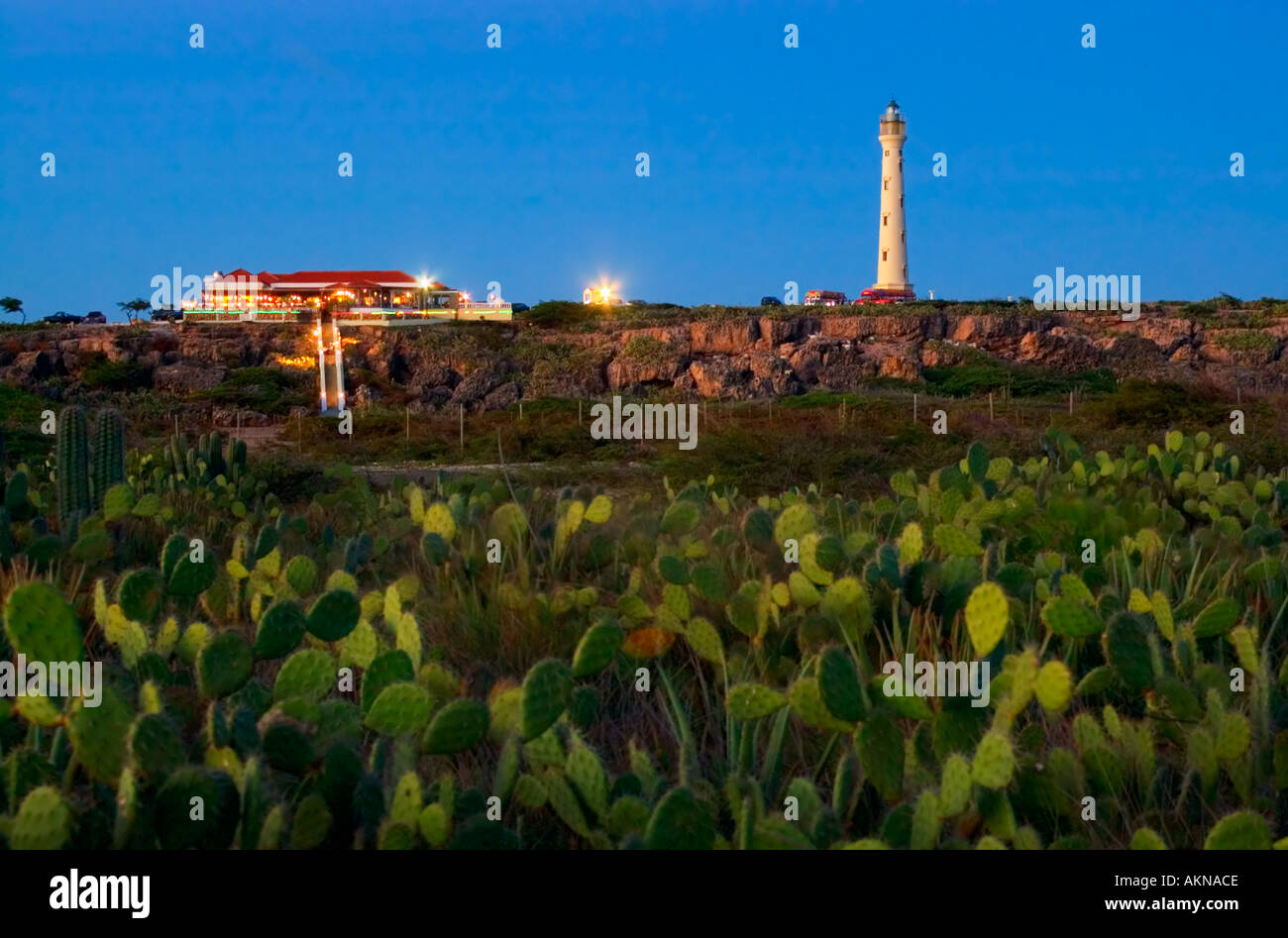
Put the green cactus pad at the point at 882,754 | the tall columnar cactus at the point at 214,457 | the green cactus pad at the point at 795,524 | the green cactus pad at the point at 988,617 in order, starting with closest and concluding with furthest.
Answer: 1. the green cactus pad at the point at 882,754
2. the green cactus pad at the point at 988,617
3. the green cactus pad at the point at 795,524
4. the tall columnar cactus at the point at 214,457

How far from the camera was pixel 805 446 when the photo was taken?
14.6 metres

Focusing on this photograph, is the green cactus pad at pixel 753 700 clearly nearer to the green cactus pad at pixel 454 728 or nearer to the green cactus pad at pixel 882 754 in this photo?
the green cactus pad at pixel 882 754

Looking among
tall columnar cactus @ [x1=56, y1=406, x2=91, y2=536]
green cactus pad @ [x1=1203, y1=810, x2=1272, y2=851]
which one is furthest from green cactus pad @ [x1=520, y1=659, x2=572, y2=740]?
tall columnar cactus @ [x1=56, y1=406, x2=91, y2=536]

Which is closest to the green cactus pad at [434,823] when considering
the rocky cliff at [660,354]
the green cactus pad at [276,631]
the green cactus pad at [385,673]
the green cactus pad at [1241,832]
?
the green cactus pad at [385,673]

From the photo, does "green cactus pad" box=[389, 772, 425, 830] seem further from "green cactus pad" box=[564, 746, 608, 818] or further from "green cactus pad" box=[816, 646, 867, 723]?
"green cactus pad" box=[816, 646, 867, 723]

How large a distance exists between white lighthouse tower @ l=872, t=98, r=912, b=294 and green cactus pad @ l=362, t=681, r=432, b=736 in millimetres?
58670

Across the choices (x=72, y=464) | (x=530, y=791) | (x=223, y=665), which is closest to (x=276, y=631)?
(x=223, y=665)

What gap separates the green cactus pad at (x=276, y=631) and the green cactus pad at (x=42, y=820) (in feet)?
3.04

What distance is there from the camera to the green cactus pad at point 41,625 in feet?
7.51

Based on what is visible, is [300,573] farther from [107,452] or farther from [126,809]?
[107,452]

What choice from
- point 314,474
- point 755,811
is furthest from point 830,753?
point 314,474

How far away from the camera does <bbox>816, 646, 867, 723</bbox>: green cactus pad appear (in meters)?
2.19

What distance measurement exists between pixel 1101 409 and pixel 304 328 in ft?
97.8

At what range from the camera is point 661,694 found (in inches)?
115
